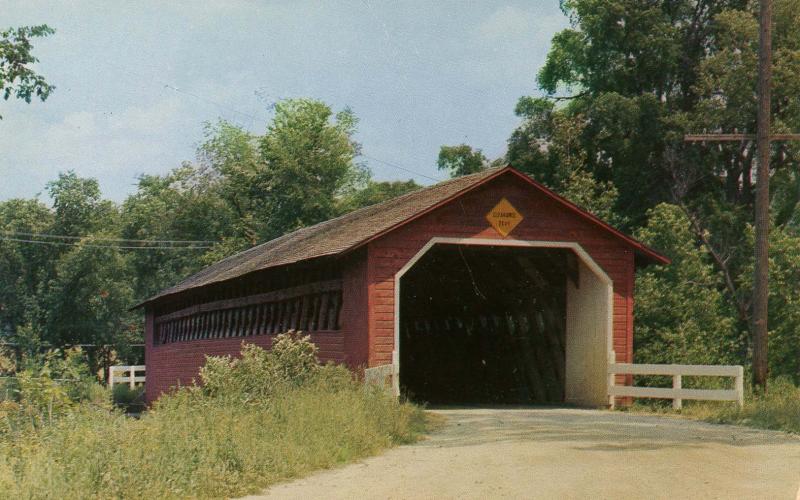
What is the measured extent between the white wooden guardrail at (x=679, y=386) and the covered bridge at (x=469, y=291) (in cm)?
51

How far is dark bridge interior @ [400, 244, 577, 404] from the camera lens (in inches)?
953

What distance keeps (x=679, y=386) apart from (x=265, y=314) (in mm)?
10894

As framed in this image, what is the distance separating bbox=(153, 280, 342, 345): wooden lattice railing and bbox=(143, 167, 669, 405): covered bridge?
46 mm

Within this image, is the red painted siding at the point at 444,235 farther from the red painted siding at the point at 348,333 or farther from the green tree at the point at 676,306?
the green tree at the point at 676,306

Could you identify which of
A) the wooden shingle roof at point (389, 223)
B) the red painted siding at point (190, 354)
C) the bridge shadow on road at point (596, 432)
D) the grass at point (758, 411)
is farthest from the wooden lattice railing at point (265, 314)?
the grass at point (758, 411)

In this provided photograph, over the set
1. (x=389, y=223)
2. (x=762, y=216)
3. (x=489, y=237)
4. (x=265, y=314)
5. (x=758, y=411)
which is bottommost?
(x=758, y=411)

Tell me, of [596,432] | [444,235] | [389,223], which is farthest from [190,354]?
[596,432]

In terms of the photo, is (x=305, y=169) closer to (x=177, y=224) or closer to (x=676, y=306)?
(x=177, y=224)

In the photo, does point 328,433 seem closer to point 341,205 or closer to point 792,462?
point 792,462

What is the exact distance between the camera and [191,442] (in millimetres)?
10930

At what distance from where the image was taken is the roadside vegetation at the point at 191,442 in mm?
9531

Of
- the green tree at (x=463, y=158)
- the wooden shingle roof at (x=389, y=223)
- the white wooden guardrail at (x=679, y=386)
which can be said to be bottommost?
the white wooden guardrail at (x=679, y=386)

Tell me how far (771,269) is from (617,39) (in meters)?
10.6

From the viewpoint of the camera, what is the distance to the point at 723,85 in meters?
37.9
